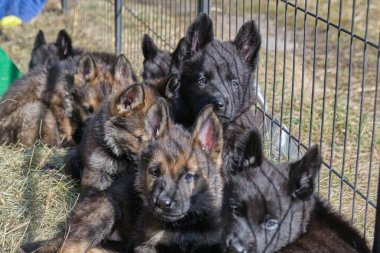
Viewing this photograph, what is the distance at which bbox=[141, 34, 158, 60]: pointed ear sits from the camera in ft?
25.7

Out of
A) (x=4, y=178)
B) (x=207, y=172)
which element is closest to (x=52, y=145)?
(x=4, y=178)

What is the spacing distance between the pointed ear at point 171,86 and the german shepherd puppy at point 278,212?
159 cm

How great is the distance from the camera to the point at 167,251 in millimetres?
4973

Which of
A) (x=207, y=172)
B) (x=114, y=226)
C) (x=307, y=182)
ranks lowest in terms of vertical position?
(x=114, y=226)

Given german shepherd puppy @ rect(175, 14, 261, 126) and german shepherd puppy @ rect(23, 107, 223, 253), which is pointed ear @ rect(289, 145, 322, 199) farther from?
german shepherd puppy @ rect(175, 14, 261, 126)

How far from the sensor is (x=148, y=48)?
7941mm

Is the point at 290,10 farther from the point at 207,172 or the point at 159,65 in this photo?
the point at 207,172

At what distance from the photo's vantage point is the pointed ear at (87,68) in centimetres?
758

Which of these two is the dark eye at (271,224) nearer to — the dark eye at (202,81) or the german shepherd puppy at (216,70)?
the german shepherd puppy at (216,70)

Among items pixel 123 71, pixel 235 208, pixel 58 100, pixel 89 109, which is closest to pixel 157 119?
pixel 235 208

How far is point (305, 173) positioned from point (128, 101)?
2.15m

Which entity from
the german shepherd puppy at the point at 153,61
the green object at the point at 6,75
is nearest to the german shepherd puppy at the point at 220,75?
the german shepherd puppy at the point at 153,61

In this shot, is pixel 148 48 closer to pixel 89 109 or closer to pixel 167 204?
pixel 89 109

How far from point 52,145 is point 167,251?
3.13m
